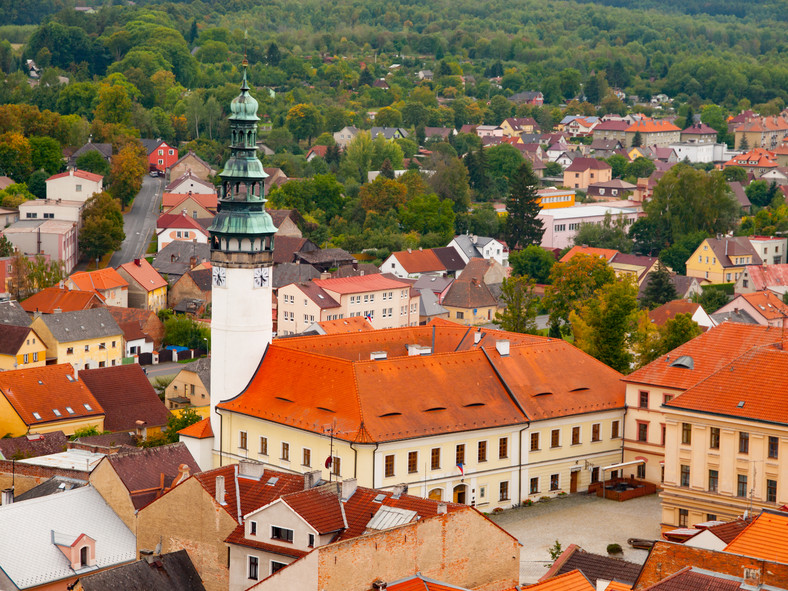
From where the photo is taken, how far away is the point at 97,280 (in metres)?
110

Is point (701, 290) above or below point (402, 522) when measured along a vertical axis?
below

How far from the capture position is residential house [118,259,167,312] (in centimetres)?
11188

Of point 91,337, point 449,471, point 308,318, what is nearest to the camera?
point 449,471

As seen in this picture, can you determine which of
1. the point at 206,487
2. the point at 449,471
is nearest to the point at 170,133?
the point at 449,471

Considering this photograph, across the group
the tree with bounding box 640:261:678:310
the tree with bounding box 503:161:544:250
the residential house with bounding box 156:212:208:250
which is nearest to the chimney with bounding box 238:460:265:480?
the tree with bounding box 640:261:678:310

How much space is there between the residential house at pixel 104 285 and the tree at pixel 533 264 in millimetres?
36883

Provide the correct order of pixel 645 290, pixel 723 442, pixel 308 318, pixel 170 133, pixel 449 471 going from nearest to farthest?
1. pixel 723 442
2. pixel 449 471
3. pixel 308 318
4. pixel 645 290
5. pixel 170 133

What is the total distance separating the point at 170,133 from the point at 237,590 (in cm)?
13095

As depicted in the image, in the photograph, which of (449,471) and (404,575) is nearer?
(404,575)

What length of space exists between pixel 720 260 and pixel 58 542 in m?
96.1

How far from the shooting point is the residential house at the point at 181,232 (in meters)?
126

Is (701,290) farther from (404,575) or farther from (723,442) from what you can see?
(404,575)

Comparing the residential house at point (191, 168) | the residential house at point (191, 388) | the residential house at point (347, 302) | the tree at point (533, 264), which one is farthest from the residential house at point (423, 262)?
the residential house at point (191, 388)

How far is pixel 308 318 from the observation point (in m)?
107
